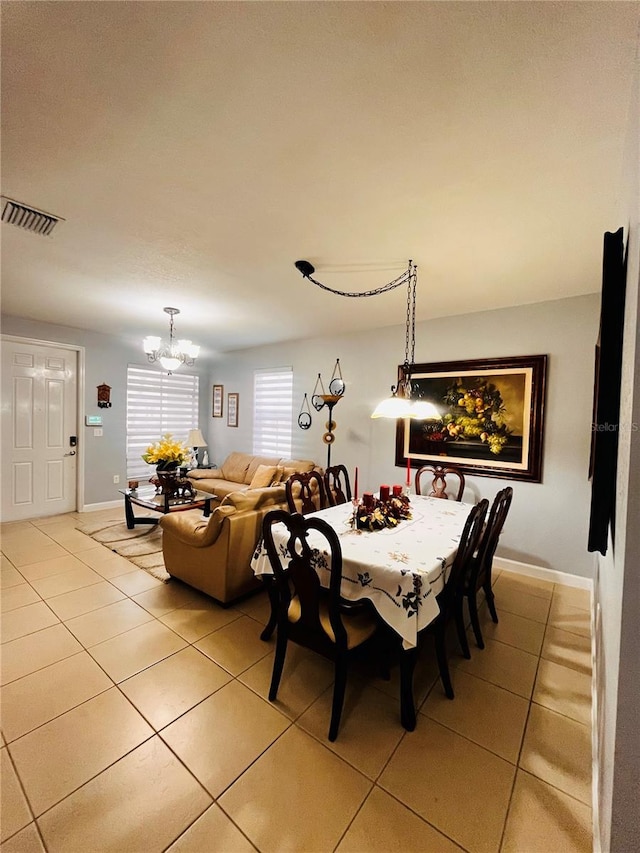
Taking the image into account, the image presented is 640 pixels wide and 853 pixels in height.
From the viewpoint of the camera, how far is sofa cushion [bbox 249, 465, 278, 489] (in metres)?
4.76

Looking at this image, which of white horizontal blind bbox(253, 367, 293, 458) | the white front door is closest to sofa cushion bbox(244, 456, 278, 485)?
white horizontal blind bbox(253, 367, 293, 458)

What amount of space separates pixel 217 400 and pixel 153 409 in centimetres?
114

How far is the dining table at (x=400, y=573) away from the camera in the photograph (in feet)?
5.27

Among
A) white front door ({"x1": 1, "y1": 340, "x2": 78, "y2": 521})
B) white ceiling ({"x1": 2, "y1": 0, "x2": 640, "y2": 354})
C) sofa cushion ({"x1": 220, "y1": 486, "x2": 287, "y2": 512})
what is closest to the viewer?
white ceiling ({"x1": 2, "y1": 0, "x2": 640, "y2": 354})

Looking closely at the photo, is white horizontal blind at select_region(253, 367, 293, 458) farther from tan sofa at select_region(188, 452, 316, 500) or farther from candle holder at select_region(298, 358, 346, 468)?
candle holder at select_region(298, 358, 346, 468)

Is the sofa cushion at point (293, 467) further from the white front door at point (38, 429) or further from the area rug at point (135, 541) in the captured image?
the white front door at point (38, 429)

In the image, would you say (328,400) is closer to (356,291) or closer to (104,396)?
(356,291)

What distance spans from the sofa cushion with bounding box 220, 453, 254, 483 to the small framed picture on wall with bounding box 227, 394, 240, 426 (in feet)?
2.23

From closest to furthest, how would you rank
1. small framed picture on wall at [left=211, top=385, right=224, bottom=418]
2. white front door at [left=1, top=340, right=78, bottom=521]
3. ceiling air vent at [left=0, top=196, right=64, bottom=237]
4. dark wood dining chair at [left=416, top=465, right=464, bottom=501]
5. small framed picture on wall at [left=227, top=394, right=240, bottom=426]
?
ceiling air vent at [left=0, top=196, right=64, bottom=237], dark wood dining chair at [left=416, top=465, right=464, bottom=501], white front door at [left=1, top=340, right=78, bottom=521], small framed picture on wall at [left=227, top=394, right=240, bottom=426], small framed picture on wall at [left=211, top=385, right=224, bottom=418]

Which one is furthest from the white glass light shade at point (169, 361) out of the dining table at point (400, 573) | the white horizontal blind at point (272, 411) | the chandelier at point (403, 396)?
the dining table at point (400, 573)

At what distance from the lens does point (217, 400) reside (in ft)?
21.5

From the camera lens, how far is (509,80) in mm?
1139

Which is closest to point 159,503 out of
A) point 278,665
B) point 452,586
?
point 278,665

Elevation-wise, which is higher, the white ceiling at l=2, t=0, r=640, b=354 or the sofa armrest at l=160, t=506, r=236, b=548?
the white ceiling at l=2, t=0, r=640, b=354
